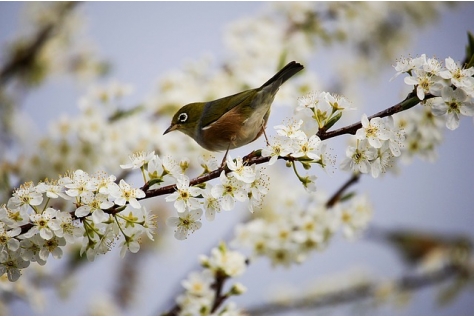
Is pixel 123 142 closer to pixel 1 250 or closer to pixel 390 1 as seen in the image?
pixel 1 250

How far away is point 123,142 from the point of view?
2031 mm

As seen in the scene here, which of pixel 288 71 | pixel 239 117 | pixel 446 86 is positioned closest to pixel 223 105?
pixel 239 117

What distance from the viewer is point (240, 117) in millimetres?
1292

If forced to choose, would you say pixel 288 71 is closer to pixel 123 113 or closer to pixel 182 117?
pixel 182 117

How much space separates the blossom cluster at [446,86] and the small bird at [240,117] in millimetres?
267

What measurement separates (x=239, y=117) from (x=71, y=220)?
464 millimetres

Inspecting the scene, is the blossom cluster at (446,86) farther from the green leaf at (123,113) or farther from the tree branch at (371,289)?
the tree branch at (371,289)

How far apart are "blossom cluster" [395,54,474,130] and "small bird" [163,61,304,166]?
0.88 feet

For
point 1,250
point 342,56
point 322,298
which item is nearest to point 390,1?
point 342,56

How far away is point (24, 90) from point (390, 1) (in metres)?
1.73

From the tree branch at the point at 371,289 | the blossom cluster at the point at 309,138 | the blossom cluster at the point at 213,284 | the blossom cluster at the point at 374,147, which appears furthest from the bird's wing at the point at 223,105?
the tree branch at the point at 371,289

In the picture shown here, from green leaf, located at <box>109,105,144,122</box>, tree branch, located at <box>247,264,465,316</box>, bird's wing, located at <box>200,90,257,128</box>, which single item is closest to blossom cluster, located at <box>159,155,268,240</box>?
bird's wing, located at <box>200,90,257,128</box>

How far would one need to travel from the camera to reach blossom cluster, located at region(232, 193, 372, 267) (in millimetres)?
1817

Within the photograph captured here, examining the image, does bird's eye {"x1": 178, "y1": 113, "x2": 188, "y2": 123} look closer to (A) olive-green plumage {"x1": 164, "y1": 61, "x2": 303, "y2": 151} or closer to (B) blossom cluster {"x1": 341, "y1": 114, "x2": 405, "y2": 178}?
(A) olive-green plumage {"x1": 164, "y1": 61, "x2": 303, "y2": 151}
